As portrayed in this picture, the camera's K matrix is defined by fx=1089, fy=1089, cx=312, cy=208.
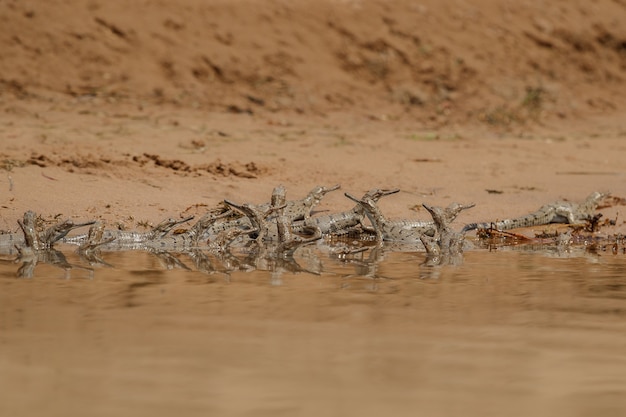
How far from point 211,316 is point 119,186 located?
414cm

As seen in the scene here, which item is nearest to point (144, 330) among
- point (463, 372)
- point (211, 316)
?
point (211, 316)

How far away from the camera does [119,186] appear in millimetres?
8984

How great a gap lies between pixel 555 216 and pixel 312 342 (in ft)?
15.5

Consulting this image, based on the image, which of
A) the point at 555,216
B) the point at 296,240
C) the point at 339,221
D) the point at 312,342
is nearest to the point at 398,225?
the point at 339,221

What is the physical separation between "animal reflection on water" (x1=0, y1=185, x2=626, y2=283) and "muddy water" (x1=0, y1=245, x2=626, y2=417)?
40cm

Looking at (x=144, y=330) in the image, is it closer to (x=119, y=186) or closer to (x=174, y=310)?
(x=174, y=310)

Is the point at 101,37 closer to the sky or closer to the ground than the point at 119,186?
closer to the sky

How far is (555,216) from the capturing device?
346 inches

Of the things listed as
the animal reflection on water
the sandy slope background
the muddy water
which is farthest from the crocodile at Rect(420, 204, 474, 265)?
the muddy water

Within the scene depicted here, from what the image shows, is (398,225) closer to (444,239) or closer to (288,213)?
(444,239)

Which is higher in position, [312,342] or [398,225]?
[398,225]

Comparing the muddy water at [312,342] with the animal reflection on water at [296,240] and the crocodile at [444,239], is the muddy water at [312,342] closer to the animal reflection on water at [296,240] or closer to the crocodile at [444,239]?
the animal reflection on water at [296,240]

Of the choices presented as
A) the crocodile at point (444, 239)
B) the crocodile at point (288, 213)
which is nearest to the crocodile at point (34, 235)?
the crocodile at point (288, 213)

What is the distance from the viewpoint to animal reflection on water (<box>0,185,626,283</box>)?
6961 millimetres
